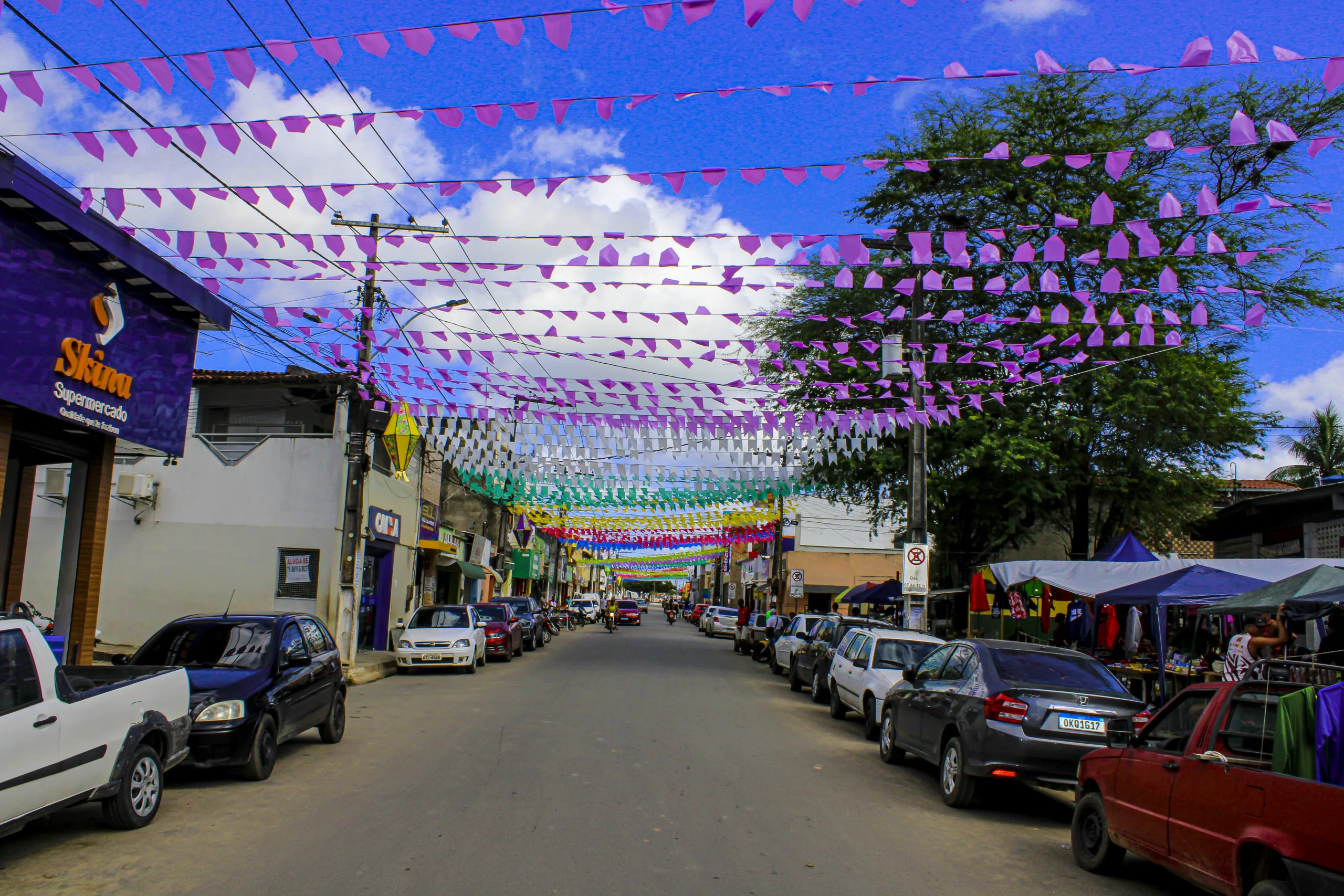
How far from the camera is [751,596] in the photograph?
75375mm

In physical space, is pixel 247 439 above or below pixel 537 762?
above

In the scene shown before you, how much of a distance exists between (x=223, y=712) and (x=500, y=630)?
54.2 ft

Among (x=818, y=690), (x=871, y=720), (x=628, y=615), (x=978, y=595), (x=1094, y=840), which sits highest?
(x=978, y=595)

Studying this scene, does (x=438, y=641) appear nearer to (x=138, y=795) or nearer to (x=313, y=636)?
(x=313, y=636)

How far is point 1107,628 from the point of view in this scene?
63.7 feet

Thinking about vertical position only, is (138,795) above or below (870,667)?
below

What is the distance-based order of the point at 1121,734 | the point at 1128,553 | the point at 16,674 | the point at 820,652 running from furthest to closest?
the point at 820,652 < the point at 1128,553 < the point at 1121,734 < the point at 16,674

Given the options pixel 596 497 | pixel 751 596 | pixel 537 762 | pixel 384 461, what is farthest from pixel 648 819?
pixel 751 596

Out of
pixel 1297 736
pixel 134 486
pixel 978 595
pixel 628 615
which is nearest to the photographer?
pixel 1297 736

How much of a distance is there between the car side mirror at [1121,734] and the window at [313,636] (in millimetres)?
8049

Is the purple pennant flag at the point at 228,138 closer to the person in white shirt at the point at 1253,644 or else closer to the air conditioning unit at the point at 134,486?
the person in white shirt at the point at 1253,644

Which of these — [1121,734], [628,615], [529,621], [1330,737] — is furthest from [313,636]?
[628,615]

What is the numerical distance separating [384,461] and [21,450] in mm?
13541

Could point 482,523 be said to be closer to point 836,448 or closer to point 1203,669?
point 836,448
